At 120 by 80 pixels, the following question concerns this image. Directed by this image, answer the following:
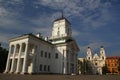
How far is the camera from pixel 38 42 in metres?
35.1

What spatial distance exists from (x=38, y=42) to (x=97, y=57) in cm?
5409

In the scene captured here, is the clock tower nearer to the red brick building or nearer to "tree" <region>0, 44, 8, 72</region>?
"tree" <region>0, 44, 8, 72</region>

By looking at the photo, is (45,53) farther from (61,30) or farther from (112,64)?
(112,64)

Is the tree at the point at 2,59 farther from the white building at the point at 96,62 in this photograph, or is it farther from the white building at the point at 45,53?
the white building at the point at 96,62

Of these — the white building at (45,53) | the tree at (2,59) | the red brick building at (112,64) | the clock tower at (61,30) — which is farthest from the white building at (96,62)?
the tree at (2,59)

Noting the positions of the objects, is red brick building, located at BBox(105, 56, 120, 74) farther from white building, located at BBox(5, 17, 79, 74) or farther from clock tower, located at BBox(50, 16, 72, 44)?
clock tower, located at BBox(50, 16, 72, 44)

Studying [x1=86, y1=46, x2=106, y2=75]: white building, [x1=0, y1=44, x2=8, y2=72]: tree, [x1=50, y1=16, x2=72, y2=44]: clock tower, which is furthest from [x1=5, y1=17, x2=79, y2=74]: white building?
[x1=86, y1=46, x2=106, y2=75]: white building

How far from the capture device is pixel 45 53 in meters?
38.2

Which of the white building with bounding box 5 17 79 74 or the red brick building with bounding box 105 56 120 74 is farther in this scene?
the red brick building with bounding box 105 56 120 74

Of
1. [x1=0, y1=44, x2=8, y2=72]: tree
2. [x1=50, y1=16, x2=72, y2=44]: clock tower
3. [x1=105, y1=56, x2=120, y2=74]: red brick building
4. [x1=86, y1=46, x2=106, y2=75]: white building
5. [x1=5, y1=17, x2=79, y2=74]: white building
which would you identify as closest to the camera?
[x1=5, y1=17, x2=79, y2=74]: white building

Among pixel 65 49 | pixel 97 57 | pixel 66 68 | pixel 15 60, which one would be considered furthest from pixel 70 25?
pixel 97 57

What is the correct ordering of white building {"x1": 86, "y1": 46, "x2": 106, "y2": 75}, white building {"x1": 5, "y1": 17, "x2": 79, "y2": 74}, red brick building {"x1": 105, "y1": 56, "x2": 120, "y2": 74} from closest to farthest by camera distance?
white building {"x1": 5, "y1": 17, "x2": 79, "y2": 74}, red brick building {"x1": 105, "y1": 56, "x2": 120, "y2": 74}, white building {"x1": 86, "y1": 46, "x2": 106, "y2": 75}

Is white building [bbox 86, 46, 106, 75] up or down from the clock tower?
down

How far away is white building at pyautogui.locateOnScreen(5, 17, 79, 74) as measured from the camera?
32.4m
